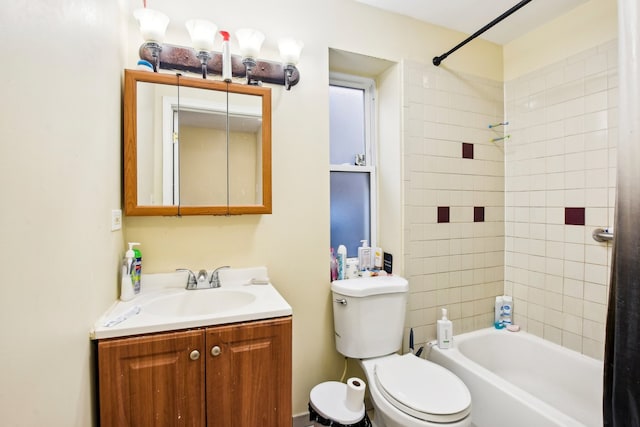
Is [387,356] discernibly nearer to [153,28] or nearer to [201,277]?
[201,277]

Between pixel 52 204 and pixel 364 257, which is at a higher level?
pixel 52 204

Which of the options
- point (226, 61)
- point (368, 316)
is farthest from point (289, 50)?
point (368, 316)

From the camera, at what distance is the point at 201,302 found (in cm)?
136

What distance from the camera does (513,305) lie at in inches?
83.4

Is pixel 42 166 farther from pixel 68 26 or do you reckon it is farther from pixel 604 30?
pixel 604 30

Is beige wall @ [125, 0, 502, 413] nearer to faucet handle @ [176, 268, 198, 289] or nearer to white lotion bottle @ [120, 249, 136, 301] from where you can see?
faucet handle @ [176, 268, 198, 289]

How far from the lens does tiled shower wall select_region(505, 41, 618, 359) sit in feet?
5.42

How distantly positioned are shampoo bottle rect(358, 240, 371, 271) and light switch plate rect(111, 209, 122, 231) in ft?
4.28

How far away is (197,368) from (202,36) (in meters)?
1.39

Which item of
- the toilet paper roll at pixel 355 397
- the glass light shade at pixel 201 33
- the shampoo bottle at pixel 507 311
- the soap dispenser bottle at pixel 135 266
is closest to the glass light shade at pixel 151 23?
the glass light shade at pixel 201 33

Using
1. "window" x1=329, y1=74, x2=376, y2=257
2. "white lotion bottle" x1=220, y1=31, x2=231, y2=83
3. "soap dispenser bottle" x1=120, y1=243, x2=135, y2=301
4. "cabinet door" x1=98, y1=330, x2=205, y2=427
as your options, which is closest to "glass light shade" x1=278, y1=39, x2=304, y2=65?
"white lotion bottle" x1=220, y1=31, x2=231, y2=83

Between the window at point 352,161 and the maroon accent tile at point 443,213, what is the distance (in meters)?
0.42

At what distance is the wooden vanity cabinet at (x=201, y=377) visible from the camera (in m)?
0.95

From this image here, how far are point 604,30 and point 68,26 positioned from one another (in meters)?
A: 2.44
